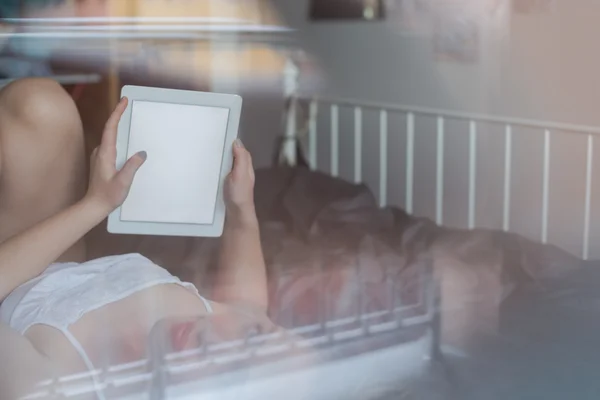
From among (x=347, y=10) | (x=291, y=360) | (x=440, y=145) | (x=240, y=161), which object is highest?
(x=347, y=10)

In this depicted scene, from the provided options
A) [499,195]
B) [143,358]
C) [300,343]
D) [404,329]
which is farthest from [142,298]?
[499,195]

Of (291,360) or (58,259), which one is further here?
(291,360)

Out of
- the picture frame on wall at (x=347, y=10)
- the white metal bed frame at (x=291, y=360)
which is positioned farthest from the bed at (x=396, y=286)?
the picture frame on wall at (x=347, y=10)

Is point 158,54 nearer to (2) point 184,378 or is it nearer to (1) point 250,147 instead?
(1) point 250,147

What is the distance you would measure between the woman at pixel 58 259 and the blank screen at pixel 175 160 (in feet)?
0.05

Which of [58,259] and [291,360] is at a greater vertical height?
[58,259]

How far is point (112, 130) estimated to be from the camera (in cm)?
Result: 71

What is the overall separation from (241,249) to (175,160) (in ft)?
0.54

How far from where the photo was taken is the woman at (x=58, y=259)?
27.2 inches

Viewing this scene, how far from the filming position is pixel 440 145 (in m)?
1.49

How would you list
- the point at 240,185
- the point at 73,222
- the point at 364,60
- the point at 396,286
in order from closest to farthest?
the point at 73,222 → the point at 240,185 → the point at 396,286 → the point at 364,60

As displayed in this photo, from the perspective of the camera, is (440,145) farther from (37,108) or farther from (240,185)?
(37,108)

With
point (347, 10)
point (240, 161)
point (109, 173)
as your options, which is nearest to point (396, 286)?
point (240, 161)

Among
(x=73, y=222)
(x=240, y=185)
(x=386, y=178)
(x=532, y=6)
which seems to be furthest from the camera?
(x=386, y=178)
